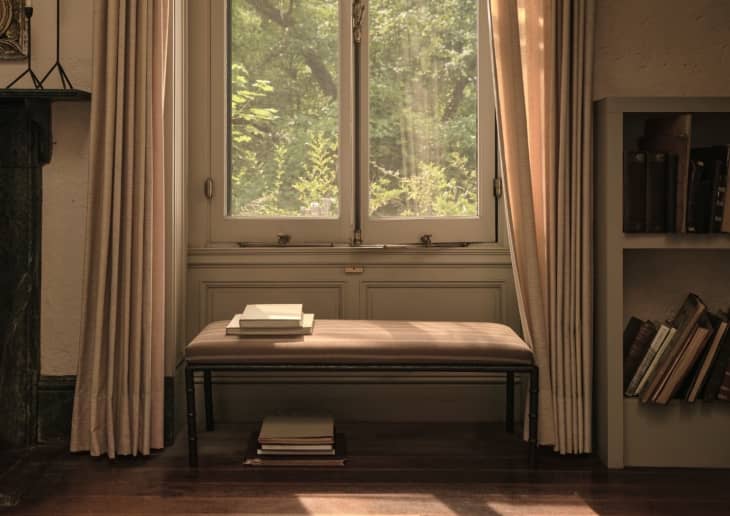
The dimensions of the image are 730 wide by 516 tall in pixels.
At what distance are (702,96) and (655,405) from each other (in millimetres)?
1128

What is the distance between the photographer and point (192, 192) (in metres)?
3.89

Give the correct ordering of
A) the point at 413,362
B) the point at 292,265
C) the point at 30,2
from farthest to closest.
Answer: the point at 292,265
the point at 30,2
the point at 413,362

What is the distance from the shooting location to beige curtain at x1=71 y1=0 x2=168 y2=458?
331cm

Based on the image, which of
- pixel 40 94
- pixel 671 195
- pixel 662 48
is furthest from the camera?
pixel 662 48

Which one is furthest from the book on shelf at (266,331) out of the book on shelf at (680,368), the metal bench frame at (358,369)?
the book on shelf at (680,368)

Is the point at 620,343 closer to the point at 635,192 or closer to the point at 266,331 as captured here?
the point at 635,192

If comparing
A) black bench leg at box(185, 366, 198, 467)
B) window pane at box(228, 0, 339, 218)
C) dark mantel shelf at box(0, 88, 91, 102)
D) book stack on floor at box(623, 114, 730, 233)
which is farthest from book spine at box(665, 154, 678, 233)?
dark mantel shelf at box(0, 88, 91, 102)

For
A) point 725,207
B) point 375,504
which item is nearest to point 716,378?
point 725,207

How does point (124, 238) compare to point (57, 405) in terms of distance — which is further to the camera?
point (57, 405)

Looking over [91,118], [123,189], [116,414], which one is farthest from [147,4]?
[116,414]

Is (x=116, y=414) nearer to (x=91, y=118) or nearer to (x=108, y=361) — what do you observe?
(x=108, y=361)

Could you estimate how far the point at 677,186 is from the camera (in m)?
3.17

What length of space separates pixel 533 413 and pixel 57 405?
5.96ft

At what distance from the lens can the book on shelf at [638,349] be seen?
3303 millimetres
